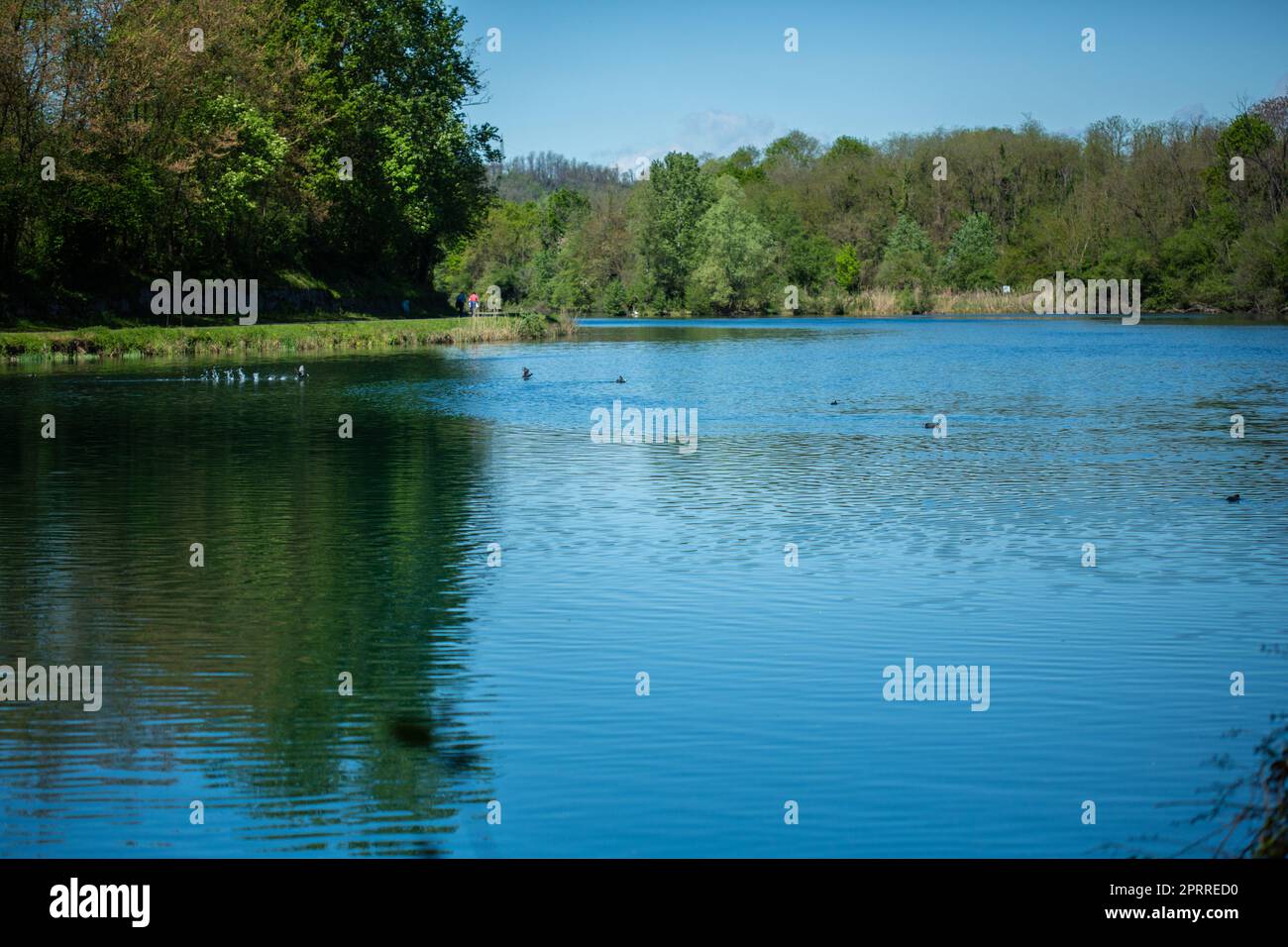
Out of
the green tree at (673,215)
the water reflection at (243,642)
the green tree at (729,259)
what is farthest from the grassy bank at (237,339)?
the green tree at (673,215)

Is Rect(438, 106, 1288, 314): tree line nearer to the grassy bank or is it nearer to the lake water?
the grassy bank

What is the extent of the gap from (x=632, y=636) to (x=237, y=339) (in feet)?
160

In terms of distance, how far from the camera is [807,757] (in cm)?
931

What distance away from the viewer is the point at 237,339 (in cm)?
5791

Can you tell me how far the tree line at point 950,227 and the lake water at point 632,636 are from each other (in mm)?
76039

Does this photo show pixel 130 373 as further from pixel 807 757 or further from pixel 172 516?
pixel 807 757

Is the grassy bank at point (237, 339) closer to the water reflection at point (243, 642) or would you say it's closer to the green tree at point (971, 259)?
the water reflection at point (243, 642)

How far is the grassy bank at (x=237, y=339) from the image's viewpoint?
50844mm

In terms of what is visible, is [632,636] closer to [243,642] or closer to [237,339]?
[243,642]

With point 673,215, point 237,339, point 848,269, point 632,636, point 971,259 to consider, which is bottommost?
point 632,636

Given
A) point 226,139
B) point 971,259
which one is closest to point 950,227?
point 971,259
